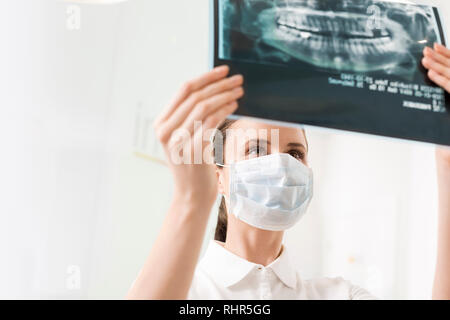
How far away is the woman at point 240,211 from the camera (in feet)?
2.55

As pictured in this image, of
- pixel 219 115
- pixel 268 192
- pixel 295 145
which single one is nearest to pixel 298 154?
pixel 295 145

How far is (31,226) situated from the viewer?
3.90 feet

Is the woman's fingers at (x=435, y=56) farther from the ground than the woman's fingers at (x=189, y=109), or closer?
farther from the ground

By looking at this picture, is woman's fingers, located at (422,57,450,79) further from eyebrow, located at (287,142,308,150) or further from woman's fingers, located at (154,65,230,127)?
woman's fingers, located at (154,65,230,127)

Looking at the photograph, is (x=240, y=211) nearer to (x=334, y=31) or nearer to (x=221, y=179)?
(x=221, y=179)

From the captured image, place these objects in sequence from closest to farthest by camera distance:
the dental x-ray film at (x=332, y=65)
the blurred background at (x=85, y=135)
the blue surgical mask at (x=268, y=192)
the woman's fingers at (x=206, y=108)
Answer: the woman's fingers at (x=206, y=108) → the dental x-ray film at (x=332, y=65) → the blue surgical mask at (x=268, y=192) → the blurred background at (x=85, y=135)

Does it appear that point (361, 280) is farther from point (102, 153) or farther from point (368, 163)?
point (102, 153)

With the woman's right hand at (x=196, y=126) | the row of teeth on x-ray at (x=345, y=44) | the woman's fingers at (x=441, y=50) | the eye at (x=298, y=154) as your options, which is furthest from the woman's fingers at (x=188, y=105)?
the woman's fingers at (x=441, y=50)

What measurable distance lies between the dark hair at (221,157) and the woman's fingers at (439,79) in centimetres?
40

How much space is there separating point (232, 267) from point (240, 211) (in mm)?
124

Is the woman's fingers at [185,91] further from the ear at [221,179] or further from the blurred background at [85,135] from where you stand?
the blurred background at [85,135]

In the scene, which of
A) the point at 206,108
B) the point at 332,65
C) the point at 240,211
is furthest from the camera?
the point at 240,211

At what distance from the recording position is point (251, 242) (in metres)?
1.06

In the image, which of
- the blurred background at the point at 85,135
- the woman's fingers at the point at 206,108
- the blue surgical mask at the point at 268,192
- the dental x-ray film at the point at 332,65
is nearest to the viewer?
the woman's fingers at the point at 206,108
